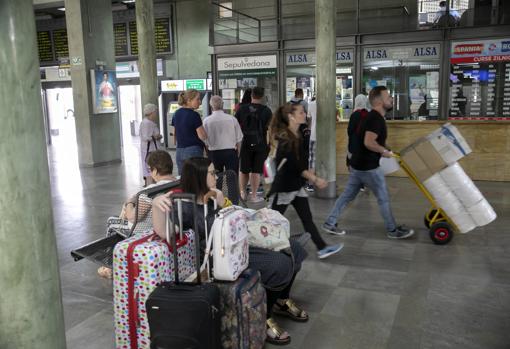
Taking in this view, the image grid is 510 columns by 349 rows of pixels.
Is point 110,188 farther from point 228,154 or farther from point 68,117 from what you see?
point 68,117

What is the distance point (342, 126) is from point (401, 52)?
92.5 inches

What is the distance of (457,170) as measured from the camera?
461 centimetres

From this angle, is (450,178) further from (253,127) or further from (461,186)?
(253,127)

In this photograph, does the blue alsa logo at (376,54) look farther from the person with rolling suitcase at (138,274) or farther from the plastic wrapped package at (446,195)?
the person with rolling suitcase at (138,274)

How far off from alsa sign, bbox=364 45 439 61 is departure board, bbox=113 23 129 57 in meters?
8.67

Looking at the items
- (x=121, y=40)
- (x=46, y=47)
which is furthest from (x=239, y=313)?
(x=46, y=47)

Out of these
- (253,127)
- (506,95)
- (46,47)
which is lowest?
(253,127)

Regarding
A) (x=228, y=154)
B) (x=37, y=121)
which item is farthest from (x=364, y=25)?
(x=37, y=121)

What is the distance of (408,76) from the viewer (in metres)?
10.4

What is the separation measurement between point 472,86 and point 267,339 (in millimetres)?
8582

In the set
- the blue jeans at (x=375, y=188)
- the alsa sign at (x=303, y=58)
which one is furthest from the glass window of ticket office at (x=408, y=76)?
the blue jeans at (x=375, y=188)

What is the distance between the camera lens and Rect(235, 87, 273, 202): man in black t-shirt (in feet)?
22.4

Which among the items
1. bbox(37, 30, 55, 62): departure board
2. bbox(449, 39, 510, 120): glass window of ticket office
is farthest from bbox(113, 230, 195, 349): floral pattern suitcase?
bbox(37, 30, 55, 62): departure board

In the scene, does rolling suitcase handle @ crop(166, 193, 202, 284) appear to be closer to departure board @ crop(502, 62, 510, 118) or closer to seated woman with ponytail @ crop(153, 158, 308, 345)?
seated woman with ponytail @ crop(153, 158, 308, 345)
